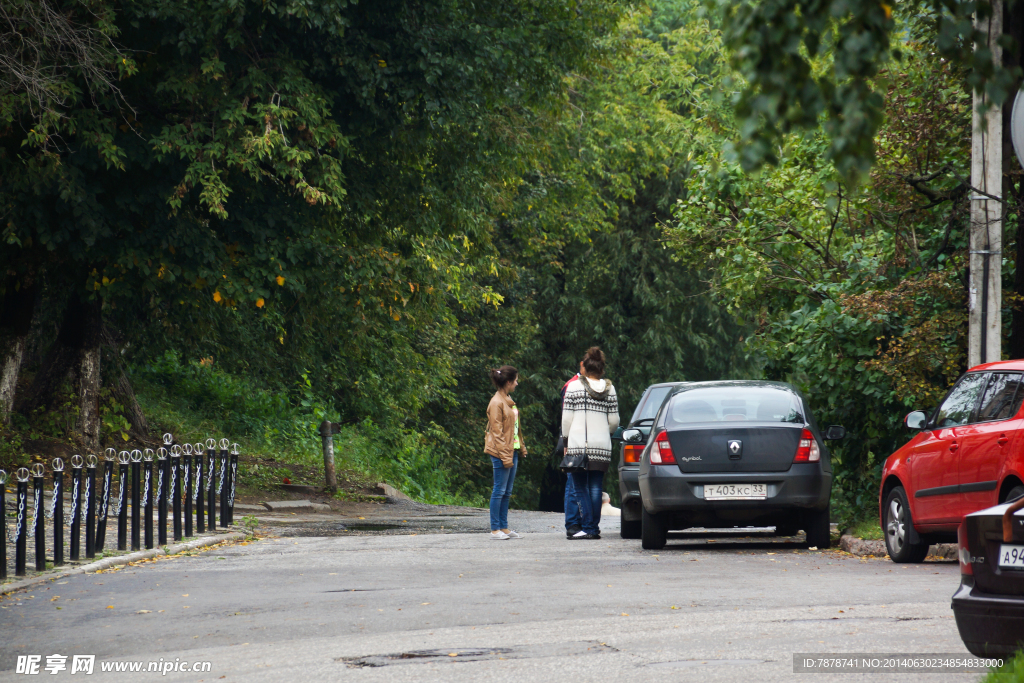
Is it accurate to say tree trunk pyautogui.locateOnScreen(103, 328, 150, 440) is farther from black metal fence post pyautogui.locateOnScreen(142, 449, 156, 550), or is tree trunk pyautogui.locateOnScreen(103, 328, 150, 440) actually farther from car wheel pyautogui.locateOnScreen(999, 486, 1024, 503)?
car wheel pyautogui.locateOnScreen(999, 486, 1024, 503)

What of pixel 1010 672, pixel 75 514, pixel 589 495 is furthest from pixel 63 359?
pixel 1010 672

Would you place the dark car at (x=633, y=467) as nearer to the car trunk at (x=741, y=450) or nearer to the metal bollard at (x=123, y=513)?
the car trunk at (x=741, y=450)

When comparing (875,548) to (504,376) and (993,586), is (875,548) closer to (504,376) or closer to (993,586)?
(504,376)

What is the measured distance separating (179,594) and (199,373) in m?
20.1

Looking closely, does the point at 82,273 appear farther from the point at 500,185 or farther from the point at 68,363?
the point at 500,185

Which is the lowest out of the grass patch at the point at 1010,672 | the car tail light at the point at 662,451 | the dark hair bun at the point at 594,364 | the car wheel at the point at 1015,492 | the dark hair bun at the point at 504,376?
the grass patch at the point at 1010,672

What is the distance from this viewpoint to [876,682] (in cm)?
580

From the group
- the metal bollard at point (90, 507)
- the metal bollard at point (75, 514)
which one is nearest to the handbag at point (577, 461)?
the metal bollard at point (90, 507)

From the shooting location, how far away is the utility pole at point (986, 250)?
13117mm

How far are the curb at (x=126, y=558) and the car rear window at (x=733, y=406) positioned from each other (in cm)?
→ 512

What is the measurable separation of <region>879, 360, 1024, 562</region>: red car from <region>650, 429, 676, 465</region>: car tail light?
6.61ft

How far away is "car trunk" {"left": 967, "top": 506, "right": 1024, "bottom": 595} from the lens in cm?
552

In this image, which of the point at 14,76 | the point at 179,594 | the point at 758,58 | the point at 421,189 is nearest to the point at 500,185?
the point at 421,189

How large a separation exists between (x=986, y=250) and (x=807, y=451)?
2.82 meters
